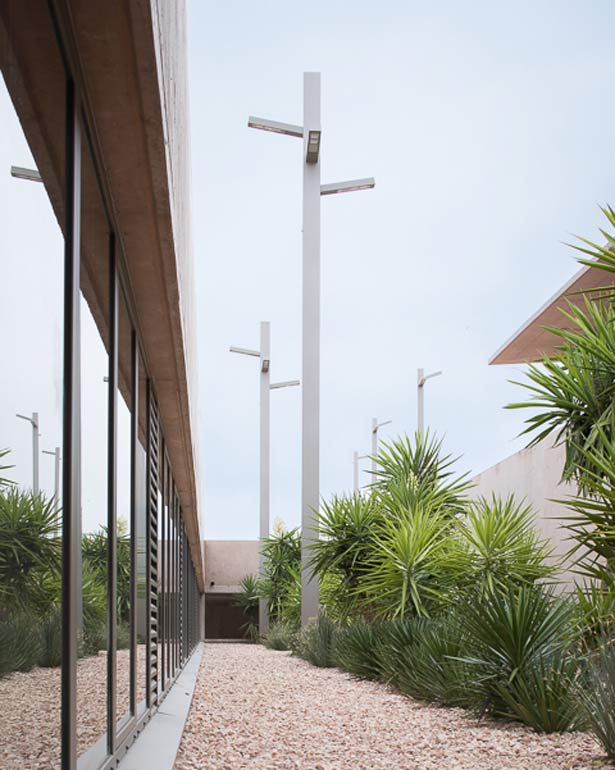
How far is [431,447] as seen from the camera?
1442 cm

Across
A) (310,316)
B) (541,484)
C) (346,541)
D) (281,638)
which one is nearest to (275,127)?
(310,316)

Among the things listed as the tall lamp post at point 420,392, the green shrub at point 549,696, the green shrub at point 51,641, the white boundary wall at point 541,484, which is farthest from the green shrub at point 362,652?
the tall lamp post at point 420,392

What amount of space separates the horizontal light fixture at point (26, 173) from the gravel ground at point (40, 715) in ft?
3.80

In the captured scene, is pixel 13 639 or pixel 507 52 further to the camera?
pixel 507 52

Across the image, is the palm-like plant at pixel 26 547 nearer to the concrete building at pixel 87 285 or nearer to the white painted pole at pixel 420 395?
the concrete building at pixel 87 285

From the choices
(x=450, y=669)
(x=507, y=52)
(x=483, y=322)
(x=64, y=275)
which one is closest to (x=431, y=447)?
(x=450, y=669)

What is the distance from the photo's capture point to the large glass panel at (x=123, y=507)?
4.80 m

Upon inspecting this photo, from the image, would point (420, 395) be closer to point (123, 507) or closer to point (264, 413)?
point (264, 413)

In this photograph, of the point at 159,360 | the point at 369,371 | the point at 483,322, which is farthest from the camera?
the point at 369,371

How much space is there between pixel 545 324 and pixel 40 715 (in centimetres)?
1967

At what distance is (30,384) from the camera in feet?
8.66

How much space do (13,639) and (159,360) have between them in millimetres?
4608

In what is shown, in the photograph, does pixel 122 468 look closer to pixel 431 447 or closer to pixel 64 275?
pixel 64 275

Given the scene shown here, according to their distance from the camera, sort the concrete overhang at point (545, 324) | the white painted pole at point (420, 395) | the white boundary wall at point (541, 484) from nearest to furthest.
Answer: the white boundary wall at point (541, 484), the concrete overhang at point (545, 324), the white painted pole at point (420, 395)
